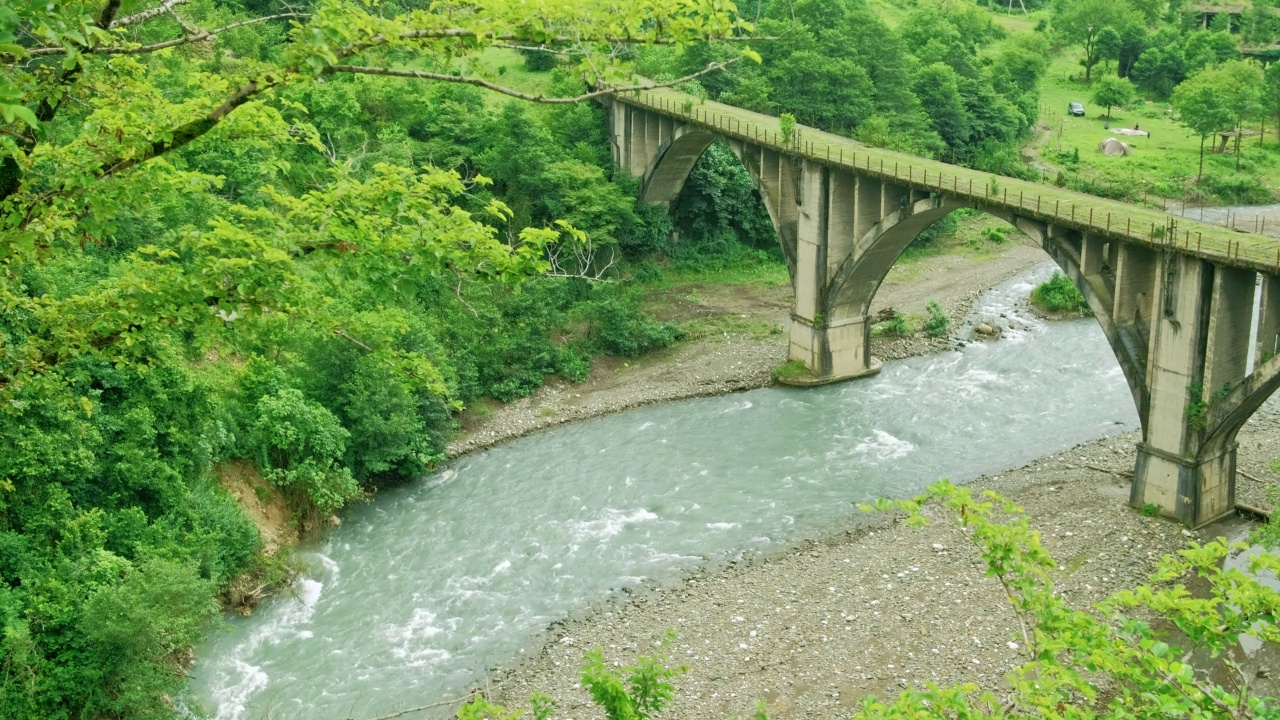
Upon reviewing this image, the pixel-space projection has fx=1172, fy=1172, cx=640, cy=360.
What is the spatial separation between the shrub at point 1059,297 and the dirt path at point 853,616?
18.1m

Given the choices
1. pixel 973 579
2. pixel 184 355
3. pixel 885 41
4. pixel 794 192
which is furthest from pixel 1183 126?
pixel 184 355

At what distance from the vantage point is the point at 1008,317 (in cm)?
5147

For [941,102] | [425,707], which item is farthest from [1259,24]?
[425,707]

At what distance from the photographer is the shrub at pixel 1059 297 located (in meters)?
51.4

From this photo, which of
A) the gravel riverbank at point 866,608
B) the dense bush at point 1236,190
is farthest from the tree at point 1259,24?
the gravel riverbank at point 866,608

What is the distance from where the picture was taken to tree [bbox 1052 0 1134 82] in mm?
96375

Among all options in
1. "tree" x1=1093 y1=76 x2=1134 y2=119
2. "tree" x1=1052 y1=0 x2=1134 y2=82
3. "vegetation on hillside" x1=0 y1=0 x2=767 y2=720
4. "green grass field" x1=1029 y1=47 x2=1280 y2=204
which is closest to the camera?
"vegetation on hillside" x1=0 y1=0 x2=767 y2=720

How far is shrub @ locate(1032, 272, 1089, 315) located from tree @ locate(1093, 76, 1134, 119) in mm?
38358

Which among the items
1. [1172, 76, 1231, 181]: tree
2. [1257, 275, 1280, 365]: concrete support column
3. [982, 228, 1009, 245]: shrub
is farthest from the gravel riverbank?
[1172, 76, 1231, 181]: tree

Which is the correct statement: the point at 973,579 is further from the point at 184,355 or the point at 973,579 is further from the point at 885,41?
the point at 885,41

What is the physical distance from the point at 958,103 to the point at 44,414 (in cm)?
5631

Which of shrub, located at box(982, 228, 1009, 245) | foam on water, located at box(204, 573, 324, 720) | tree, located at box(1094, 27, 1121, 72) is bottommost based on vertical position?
foam on water, located at box(204, 573, 324, 720)

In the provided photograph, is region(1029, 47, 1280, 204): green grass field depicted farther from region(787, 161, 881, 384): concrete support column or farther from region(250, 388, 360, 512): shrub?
region(250, 388, 360, 512): shrub

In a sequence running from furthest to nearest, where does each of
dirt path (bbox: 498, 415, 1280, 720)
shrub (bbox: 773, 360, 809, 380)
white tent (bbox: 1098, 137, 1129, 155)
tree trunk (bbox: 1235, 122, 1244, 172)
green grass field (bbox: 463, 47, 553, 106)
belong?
white tent (bbox: 1098, 137, 1129, 155) < tree trunk (bbox: 1235, 122, 1244, 172) < green grass field (bbox: 463, 47, 553, 106) < shrub (bbox: 773, 360, 809, 380) < dirt path (bbox: 498, 415, 1280, 720)
